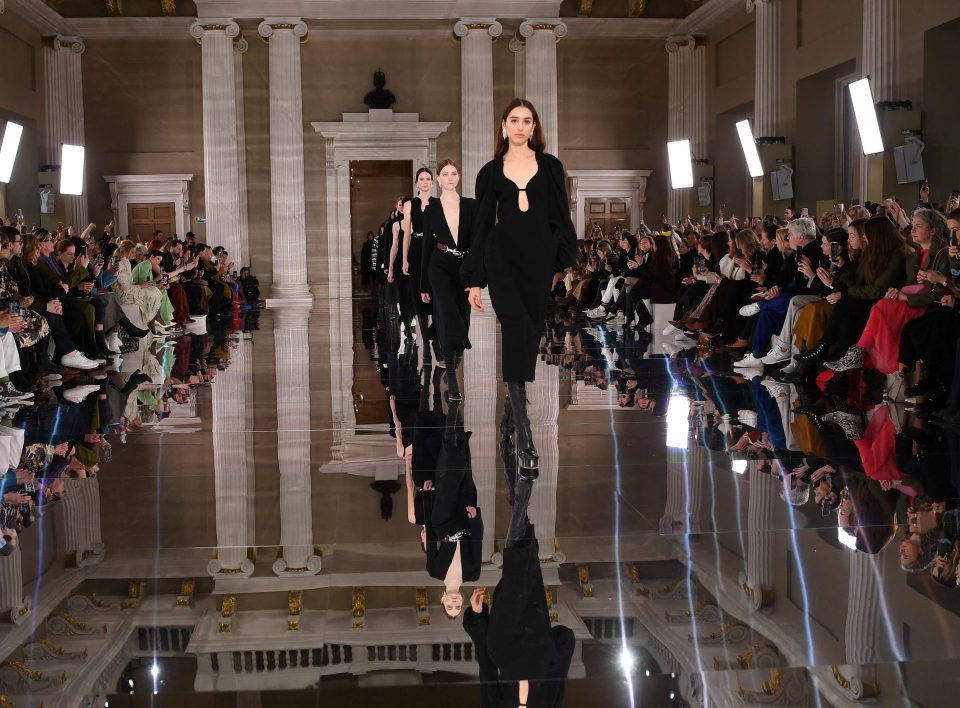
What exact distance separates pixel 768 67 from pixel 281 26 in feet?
33.7

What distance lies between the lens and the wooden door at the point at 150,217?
80.8 ft

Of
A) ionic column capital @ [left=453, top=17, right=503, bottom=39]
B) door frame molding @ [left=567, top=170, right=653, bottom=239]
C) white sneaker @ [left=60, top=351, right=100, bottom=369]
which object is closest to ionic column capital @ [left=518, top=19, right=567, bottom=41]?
ionic column capital @ [left=453, top=17, right=503, bottom=39]

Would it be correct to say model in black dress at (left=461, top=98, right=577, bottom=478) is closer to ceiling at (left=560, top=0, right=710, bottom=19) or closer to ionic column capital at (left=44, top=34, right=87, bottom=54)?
ceiling at (left=560, top=0, right=710, bottom=19)

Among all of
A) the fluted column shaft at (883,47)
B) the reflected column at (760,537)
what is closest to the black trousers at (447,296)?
the reflected column at (760,537)

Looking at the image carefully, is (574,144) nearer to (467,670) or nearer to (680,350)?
(680,350)

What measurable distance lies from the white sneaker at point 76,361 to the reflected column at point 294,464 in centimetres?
166

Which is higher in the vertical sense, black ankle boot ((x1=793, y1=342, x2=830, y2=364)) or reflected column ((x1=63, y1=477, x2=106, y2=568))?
black ankle boot ((x1=793, y1=342, x2=830, y2=364))

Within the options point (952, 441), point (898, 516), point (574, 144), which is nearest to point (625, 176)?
point (574, 144)

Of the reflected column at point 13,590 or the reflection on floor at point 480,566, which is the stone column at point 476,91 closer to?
the reflection on floor at point 480,566

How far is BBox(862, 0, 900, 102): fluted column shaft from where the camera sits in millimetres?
14836

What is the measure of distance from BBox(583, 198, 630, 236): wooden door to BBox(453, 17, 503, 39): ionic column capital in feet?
15.1

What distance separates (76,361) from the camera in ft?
30.7

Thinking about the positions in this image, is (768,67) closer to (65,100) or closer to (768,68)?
(768,68)

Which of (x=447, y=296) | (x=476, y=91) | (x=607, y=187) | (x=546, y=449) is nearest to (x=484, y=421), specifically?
(x=546, y=449)
